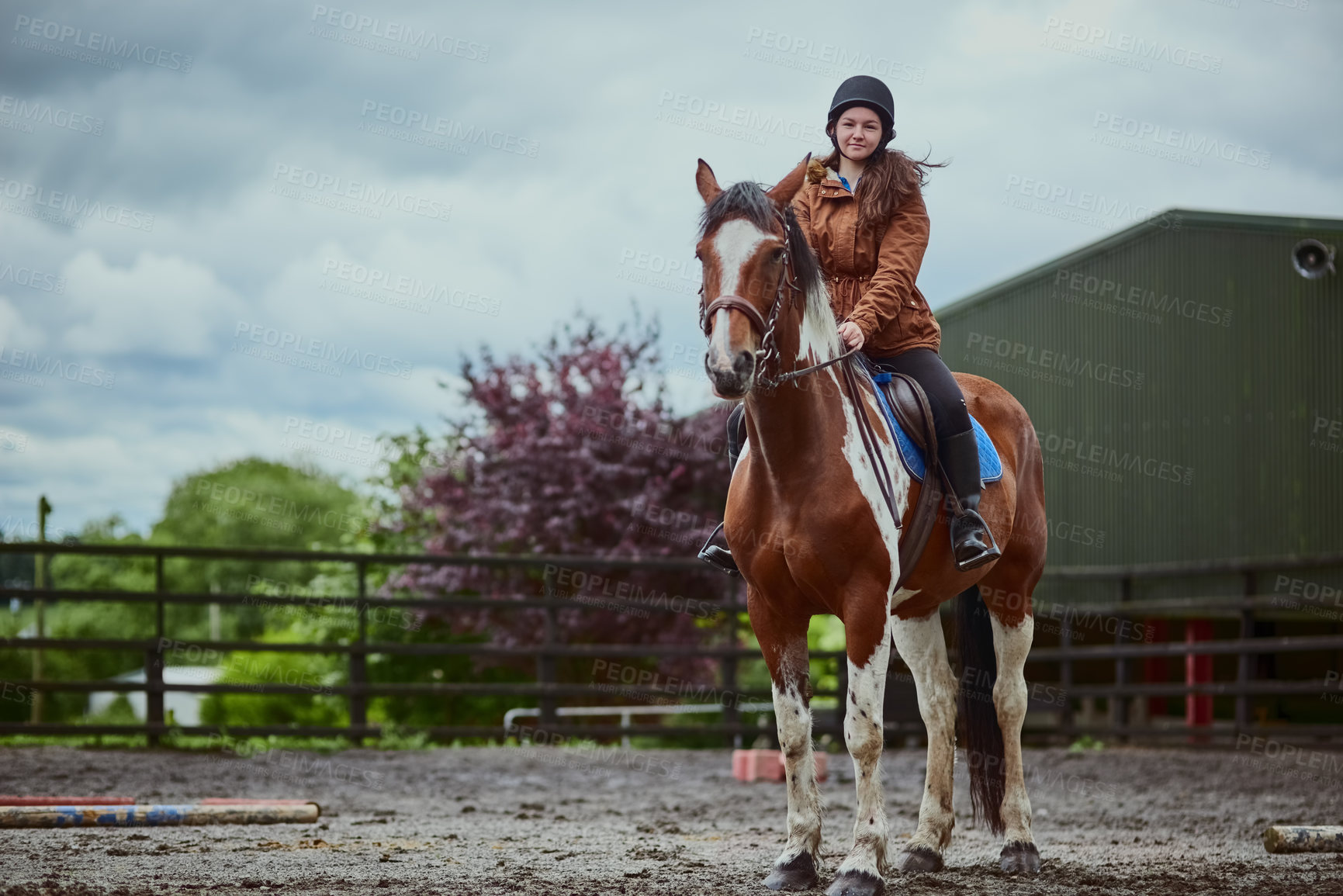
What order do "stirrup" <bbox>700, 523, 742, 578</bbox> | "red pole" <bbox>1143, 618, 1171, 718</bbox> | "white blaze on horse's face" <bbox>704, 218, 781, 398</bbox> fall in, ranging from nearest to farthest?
"white blaze on horse's face" <bbox>704, 218, 781, 398</bbox>
"stirrup" <bbox>700, 523, 742, 578</bbox>
"red pole" <bbox>1143, 618, 1171, 718</bbox>

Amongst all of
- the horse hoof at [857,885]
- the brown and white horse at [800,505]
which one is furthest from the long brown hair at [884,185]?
the horse hoof at [857,885]

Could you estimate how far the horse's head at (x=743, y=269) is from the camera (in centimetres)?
323

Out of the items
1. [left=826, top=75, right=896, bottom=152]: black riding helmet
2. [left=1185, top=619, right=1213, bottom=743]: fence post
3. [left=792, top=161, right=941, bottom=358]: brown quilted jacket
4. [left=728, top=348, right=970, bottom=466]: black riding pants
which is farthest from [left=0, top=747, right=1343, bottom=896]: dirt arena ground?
[left=1185, top=619, right=1213, bottom=743]: fence post

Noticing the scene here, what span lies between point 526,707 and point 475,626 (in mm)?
1544

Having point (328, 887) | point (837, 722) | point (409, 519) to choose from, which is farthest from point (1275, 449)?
point (328, 887)

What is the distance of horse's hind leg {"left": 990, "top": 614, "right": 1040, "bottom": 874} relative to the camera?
4.25 metres

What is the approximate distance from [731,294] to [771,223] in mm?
294

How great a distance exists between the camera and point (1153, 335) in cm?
1452

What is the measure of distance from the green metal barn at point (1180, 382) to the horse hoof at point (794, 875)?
11049 mm

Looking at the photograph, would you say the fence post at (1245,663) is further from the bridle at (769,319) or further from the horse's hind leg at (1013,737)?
the bridle at (769,319)

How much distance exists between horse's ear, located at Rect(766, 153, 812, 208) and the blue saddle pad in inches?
32.5

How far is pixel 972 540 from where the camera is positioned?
3912 mm

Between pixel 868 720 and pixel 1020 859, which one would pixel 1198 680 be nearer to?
pixel 1020 859

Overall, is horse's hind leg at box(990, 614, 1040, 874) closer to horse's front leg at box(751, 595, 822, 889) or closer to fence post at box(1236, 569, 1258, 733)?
horse's front leg at box(751, 595, 822, 889)
